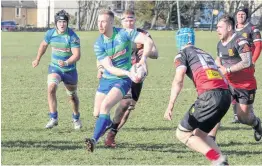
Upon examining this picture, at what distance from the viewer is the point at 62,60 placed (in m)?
10.9

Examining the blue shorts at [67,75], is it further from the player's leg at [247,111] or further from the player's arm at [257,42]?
the player's arm at [257,42]

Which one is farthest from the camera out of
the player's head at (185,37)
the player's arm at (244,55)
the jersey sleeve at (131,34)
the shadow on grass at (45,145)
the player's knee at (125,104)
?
the player's knee at (125,104)

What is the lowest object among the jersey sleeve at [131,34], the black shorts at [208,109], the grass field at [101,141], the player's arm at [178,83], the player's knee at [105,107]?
the grass field at [101,141]

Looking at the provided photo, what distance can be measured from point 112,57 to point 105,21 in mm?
503

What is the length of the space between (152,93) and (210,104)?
907 cm

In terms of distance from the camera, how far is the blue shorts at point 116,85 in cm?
862

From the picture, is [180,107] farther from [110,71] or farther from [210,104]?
[210,104]

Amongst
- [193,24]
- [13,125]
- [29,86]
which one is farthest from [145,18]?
[13,125]

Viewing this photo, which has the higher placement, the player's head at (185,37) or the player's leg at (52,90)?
the player's head at (185,37)

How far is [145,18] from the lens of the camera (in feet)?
209

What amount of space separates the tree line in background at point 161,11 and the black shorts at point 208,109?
5156cm

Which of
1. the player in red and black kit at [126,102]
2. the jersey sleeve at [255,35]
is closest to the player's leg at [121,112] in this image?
the player in red and black kit at [126,102]

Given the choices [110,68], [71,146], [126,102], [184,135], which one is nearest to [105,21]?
[110,68]

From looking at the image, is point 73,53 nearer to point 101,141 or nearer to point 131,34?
point 101,141
